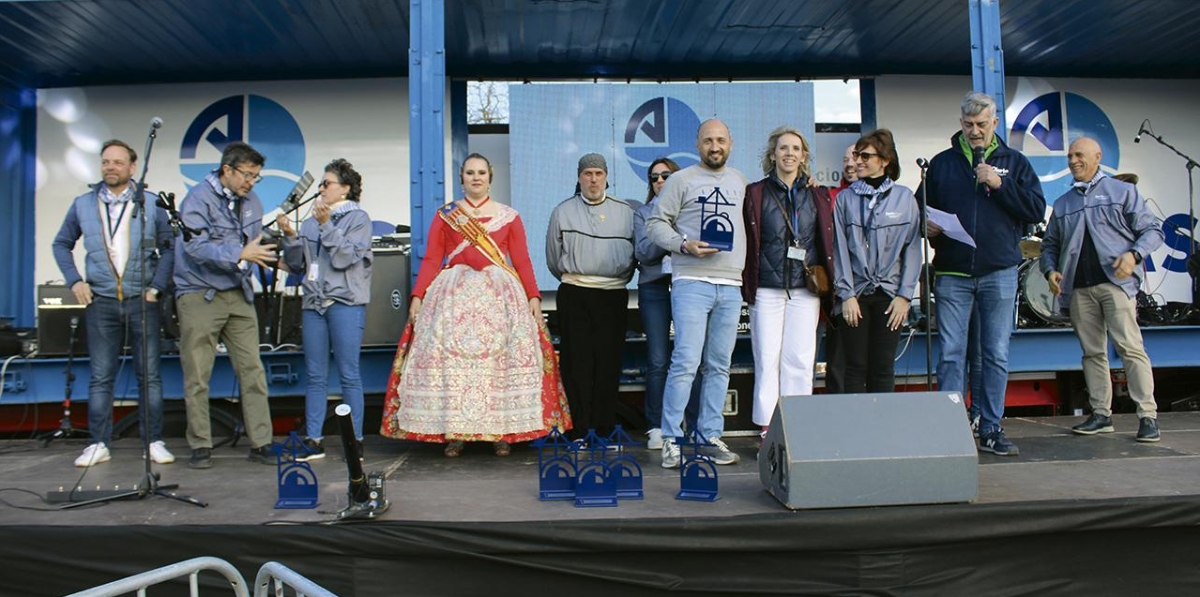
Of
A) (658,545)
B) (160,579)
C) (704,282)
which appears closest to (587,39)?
(704,282)

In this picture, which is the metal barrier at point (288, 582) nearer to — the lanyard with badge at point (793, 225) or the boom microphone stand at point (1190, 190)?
the lanyard with badge at point (793, 225)

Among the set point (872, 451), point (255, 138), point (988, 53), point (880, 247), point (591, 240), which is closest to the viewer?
point (872, 451)

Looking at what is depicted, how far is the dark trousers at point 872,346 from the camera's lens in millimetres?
4066

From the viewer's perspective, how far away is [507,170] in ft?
26.0

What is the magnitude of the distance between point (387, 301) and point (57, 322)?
7.11ft

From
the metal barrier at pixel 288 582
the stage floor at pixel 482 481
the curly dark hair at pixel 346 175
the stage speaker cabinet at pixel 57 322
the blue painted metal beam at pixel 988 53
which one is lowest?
the stage floor at pixel 482 481

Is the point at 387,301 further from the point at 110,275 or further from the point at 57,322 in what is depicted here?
the point at 57,322

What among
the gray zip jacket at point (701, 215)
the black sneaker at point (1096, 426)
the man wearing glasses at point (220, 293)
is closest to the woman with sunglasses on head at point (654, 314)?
the gray zip jacket at point (701, 215)

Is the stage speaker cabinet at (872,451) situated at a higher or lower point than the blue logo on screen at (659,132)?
lower

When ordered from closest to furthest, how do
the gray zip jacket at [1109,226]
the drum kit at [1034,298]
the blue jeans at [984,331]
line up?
1. the blue jeans at [984,331]
2. the gray zip jacket at [1109,226]
3. the drum kit at [1034,298]

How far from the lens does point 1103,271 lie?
455 centimetres

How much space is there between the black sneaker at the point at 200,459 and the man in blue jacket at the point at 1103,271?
4.60 meters

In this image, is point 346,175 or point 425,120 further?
point 425,120

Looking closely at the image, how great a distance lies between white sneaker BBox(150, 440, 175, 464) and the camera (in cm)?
428
